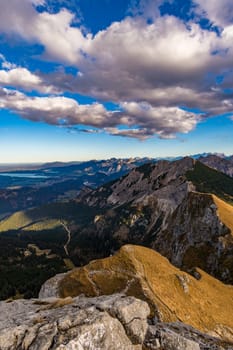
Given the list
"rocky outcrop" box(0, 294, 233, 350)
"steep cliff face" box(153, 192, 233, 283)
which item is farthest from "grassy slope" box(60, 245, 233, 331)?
"rocky outcrop" box(0, 294, 233, 350)

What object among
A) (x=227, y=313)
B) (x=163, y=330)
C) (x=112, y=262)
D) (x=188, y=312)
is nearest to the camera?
(x=163, y=330)

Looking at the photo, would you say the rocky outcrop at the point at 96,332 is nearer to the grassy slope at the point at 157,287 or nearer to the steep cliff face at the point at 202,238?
the grassy slope at the point at 157,287

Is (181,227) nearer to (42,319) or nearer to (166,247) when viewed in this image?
(166,247)

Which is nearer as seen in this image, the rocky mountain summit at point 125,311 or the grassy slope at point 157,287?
the rocky mountain summit at point 125,311

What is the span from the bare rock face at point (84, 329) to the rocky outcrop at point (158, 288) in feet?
133

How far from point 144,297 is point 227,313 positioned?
29.3m

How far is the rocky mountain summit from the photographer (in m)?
26.8

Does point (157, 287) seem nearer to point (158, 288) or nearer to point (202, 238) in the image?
point (158, 288)

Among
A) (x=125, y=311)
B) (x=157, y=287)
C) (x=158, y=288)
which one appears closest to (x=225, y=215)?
(x=157, y=287)

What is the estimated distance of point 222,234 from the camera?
143 m

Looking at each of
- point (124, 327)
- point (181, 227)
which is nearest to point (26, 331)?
point (124, 327)

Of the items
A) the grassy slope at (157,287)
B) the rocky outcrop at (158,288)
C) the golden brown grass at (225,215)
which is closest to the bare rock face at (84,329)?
the rocky outcrop at (158,288)

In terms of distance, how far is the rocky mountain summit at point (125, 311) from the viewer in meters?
26.8

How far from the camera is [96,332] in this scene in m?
27.0
